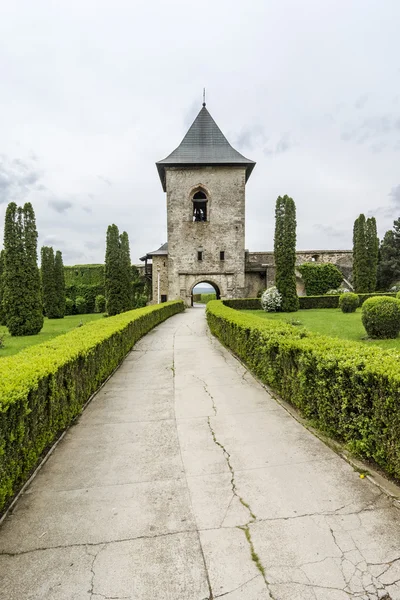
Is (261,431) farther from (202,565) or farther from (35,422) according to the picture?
(35,422)

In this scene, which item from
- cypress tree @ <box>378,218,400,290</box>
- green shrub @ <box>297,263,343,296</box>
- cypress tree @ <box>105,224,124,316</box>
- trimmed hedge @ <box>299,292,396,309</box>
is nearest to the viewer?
trimmed hedge @ <box>299,292,396,309</box>

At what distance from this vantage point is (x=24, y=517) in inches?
120

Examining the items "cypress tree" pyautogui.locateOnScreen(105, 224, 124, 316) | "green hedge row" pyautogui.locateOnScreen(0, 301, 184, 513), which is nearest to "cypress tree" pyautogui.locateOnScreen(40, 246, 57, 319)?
"cypress tree" pyautogui.locateOnScreen(105, 224, 124, 316)

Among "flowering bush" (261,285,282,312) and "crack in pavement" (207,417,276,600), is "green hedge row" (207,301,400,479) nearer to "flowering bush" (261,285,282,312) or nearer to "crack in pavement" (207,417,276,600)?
"crack in pavement" (207,417,276,600)

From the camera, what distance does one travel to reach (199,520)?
2.94 m

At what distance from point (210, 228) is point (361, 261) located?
44.9ft

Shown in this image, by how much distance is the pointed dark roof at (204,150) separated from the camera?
32.4 metres

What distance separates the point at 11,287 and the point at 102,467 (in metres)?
15.5

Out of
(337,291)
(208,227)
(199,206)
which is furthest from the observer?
(199,206)

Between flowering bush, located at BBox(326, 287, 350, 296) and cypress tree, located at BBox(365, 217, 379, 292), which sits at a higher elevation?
cypress tree, located at BBox(365, 217, 379, 292)

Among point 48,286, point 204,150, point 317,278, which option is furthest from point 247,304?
point 48,286

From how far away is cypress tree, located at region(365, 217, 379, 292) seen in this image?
103ft

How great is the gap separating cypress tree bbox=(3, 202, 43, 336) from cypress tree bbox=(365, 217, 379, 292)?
87.9ft

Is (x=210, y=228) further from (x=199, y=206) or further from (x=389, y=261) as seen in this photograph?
(x=389, y=261)
